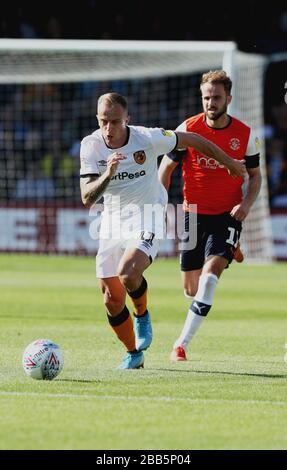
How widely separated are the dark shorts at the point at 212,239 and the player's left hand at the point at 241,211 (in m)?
0.17

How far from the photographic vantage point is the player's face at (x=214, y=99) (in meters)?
10.3

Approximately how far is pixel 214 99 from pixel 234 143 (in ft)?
1.71

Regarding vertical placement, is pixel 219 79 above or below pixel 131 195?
above

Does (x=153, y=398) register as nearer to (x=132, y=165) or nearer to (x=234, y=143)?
(x=132, y=165)

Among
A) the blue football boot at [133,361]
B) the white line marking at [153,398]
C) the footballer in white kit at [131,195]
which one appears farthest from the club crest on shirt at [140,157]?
the white line marking at [153,398]

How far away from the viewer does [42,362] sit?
8.67 meters

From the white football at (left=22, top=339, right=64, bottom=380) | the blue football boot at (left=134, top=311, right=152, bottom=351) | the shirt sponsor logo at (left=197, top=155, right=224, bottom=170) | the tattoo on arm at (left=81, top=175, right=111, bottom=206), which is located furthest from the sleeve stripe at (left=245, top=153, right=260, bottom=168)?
the white football at (left=22, top=339, right=64, bottom=380)

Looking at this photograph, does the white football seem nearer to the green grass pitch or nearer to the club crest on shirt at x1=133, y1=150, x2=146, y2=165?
the green grass pitch

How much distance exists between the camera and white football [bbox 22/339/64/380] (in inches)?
342

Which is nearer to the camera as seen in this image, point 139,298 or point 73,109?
point 139,298

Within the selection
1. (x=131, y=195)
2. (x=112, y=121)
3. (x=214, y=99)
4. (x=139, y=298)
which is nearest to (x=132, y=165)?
(x=131, y=195)

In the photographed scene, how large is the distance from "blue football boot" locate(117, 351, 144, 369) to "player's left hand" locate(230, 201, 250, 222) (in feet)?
5.42

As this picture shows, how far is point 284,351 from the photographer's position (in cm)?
1130

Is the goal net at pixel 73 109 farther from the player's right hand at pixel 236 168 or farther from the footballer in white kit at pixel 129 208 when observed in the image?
the player's right hand at pixel 236 168
